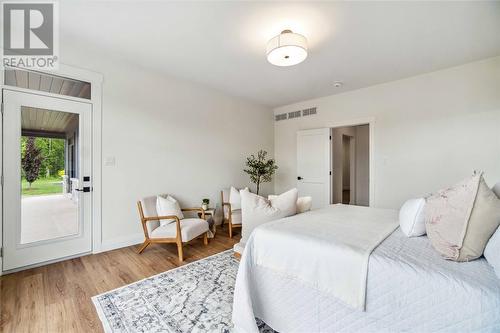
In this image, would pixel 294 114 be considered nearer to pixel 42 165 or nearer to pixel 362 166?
pixel 362 166

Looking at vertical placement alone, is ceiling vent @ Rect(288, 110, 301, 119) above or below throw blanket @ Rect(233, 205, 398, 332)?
above

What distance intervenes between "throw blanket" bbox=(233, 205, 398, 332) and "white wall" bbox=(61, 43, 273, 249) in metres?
2.42

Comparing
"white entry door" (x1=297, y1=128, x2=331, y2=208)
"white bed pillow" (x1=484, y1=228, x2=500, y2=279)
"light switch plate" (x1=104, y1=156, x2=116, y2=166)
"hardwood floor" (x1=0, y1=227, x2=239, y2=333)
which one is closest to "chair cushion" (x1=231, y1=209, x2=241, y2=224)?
"hardwood floor" (x1=0, y1=227, x2=239, y2=333)

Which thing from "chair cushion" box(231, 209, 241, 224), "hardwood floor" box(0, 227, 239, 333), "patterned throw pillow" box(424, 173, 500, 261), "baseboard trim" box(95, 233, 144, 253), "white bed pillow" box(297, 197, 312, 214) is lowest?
"hardwood floor" box(0, 227, 239, 333)

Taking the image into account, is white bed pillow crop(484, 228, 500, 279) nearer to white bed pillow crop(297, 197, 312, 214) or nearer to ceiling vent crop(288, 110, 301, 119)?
white bed pillow crop(297, 197, 312, 214)

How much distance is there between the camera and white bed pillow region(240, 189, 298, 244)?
2.21m

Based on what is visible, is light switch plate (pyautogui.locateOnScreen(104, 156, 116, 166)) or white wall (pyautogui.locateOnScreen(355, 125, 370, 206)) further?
white wall (pyautogui.locateOnScreen(355, 125, 370, 206))

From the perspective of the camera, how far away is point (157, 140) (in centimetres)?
353

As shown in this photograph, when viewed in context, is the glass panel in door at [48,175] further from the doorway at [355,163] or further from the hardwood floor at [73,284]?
the doorway at [355,163]

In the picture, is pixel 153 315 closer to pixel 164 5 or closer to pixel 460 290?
pixel 460 290

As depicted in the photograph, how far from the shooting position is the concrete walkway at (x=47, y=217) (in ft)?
8.30

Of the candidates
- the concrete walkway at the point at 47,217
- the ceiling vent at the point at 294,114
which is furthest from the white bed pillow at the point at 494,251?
the ceiling vent at the point at 294,114

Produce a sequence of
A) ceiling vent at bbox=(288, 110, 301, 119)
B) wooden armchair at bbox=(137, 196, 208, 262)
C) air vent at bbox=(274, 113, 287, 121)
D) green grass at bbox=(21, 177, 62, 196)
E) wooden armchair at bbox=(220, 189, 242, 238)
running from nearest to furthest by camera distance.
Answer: green grass at bbox=(21, 177, 62, 196)
wooden armchair at bbox=(137, 196, 208, 262)
wooden armchair at bbox=(220, 189, 242, 238)
ceiling vent at bbox=(288, 110, 301, 119)
air vent at bbox=(274, 113, 287, 121)

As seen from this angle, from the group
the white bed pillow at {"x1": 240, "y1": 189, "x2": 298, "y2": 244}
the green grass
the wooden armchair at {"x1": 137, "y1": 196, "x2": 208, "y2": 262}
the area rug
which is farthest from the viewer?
the wooden armchair at {"x1": 137, "y1": 196, "x2": 208, "y2": 262}
